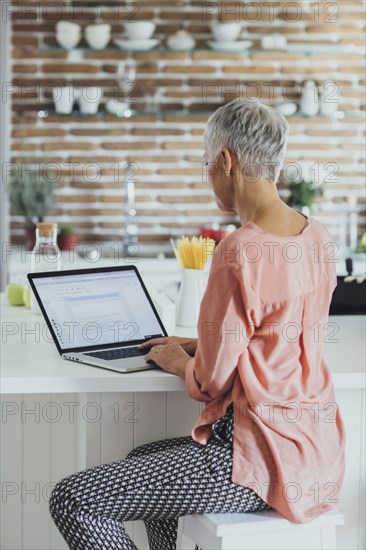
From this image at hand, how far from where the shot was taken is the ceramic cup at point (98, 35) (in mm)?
5039

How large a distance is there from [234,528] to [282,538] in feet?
0.41

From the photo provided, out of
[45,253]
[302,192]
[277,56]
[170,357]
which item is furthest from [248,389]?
[277,56]

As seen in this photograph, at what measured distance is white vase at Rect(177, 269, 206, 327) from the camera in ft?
8.61

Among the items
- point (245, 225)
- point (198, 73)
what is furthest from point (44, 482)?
point (198, 73)

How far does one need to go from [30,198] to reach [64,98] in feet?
1.99

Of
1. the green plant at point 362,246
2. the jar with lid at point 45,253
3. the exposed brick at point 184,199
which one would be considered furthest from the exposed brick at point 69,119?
the jar with lid at point 45,253

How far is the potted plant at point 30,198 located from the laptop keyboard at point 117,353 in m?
2.85

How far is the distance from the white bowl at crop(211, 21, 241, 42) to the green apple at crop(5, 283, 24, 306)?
265 centimetres

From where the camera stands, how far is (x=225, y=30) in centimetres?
509

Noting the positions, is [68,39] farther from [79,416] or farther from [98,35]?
[79,416]

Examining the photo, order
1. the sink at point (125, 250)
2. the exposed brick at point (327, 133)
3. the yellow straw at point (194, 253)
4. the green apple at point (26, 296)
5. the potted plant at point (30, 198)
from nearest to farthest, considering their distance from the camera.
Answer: the yellow straw at point (194, 253), the green apple at point (26, 296), the potted plant at point (30, 198), the sink at point (125, 250), the exposed brick at point (327, 133)

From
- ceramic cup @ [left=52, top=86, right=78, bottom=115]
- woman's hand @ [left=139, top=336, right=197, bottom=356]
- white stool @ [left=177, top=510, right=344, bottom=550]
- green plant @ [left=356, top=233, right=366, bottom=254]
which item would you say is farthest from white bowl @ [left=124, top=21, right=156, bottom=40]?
white stool @ [left=177, top=510, right=344, bottom=550]

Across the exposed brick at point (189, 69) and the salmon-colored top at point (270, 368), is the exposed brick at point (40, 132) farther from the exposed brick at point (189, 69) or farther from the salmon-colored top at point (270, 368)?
the salmon-colored top at point (270, 368)

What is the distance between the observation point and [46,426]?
265 centimetres
